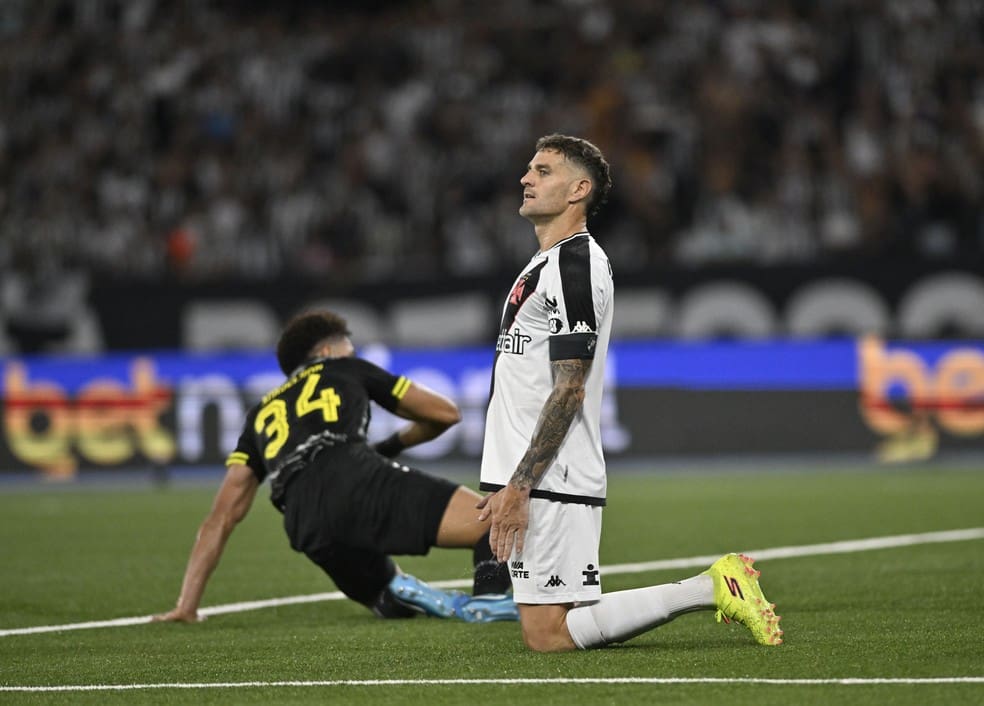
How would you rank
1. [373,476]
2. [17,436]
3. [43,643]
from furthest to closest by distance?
[17,436] < [373,476] < [43,643]

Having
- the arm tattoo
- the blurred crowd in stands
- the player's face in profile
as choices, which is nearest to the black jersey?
the player's face in profile

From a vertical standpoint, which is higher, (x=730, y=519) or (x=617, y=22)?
(x=617, y=22)

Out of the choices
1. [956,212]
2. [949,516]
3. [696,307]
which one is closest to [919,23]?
[956,212]

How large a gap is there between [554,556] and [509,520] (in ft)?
0.92

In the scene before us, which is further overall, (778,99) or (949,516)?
(778,99)

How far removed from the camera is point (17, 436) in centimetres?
1928

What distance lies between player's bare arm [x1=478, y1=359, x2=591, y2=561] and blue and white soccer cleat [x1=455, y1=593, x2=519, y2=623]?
1.63m

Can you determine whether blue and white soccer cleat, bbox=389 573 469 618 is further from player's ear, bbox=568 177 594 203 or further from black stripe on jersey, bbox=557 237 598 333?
player's ear, bbox=568 177 594 203

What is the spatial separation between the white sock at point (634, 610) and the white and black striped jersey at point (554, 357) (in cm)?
42

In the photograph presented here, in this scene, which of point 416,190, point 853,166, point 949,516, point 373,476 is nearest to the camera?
point 373,476

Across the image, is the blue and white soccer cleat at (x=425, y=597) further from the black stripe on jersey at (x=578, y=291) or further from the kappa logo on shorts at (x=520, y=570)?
the black stripe on jersey at (x=578, y=291)

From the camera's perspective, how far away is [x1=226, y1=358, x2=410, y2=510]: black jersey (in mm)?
8406

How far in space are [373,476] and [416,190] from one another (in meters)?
15.0

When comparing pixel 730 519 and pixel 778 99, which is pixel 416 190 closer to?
pixel 778 99
